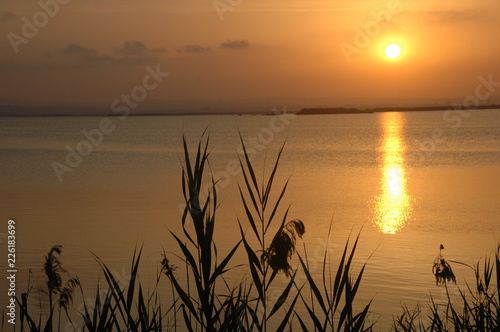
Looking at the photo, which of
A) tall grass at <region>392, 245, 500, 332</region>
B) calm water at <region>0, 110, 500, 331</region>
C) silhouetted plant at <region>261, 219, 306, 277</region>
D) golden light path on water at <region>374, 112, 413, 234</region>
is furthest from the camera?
golden light path on water at <region>374, 112, 413, 234</region>

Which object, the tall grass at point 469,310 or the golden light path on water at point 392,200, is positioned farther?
the golden light path on water at point 392,200

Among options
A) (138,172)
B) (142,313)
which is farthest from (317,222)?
(138,172)

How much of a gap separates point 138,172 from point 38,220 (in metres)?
19.1

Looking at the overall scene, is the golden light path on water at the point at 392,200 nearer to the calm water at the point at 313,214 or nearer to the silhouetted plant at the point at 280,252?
the calm water at the point at 313,214

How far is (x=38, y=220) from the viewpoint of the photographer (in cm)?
2092

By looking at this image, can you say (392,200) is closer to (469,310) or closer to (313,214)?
(313,214)

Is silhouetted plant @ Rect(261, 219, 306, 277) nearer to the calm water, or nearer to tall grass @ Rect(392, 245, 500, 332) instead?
tall grass @ Rect(392, 245, 500, 332)

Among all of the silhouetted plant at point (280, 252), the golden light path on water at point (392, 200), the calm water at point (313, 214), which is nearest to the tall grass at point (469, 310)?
the silhouetted plant at point (280, 252)

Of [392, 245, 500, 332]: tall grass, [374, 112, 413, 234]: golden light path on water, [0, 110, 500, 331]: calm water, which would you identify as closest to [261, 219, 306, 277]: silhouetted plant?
[392, 245, 500, 332]: tall grass

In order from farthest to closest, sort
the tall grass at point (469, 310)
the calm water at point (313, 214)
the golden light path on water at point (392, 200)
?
the golden light path on water at point (392, 200)
the calm water at point (313, 214)
the tall grass at point (469, 310)

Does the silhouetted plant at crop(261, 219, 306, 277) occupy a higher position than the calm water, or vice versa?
the calm water

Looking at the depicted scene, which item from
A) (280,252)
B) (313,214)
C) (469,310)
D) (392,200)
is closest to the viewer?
(280,252)

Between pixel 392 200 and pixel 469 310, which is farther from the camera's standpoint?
pixel 392 200

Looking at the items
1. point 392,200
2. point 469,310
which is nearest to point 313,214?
point 392,200
